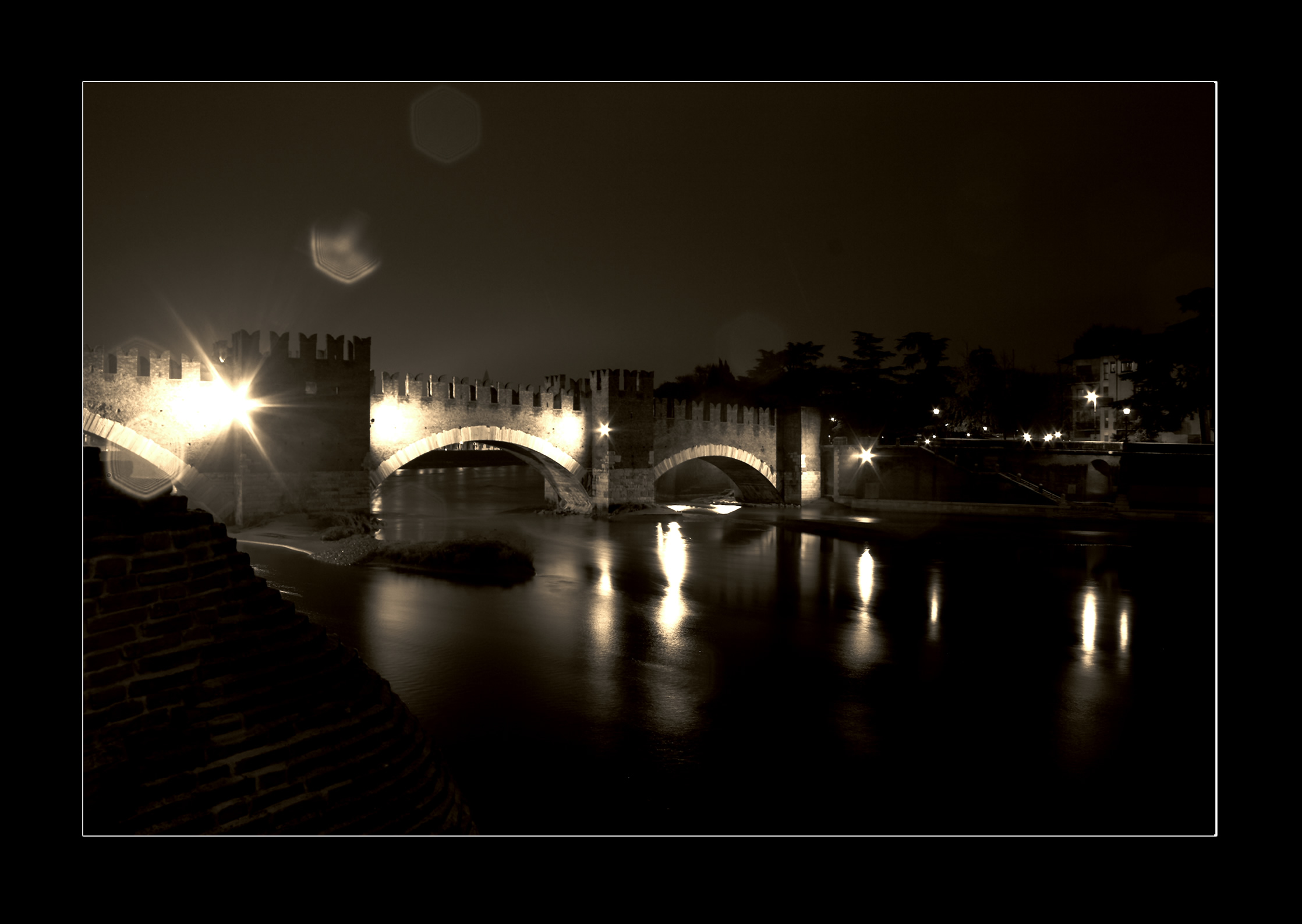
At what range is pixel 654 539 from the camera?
2233cm

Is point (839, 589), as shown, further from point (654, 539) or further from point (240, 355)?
point (240, 355)

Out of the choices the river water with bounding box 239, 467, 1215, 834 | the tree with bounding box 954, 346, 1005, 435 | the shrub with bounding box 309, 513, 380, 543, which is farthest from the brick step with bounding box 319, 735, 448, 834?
the tree with bounding box 954, 346, 1005, 435

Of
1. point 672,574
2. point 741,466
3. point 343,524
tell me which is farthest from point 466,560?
point 741,466

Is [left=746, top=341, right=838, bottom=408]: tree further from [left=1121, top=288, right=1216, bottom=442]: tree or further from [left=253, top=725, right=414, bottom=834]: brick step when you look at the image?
[left=253, top=725, right=414, bottom=834]: brick step

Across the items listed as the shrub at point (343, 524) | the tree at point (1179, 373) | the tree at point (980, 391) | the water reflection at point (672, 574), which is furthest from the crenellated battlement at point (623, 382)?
the tree at point (980, 391)

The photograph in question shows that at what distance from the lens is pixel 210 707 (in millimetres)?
3375

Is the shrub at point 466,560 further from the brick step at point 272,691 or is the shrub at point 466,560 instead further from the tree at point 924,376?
Result: the tree at point 924,376

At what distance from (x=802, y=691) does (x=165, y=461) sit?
1678 centimetres

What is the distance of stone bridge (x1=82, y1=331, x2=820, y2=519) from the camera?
17.5 m

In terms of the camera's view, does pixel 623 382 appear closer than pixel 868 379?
Yes

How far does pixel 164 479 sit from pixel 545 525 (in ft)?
37.6

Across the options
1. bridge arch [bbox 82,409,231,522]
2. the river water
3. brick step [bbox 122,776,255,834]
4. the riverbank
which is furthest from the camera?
bridge arch [bbox 82,409,231,522]

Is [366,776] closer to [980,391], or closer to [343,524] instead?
[343,524]

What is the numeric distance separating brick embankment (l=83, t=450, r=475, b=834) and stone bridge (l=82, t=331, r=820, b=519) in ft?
52.5
